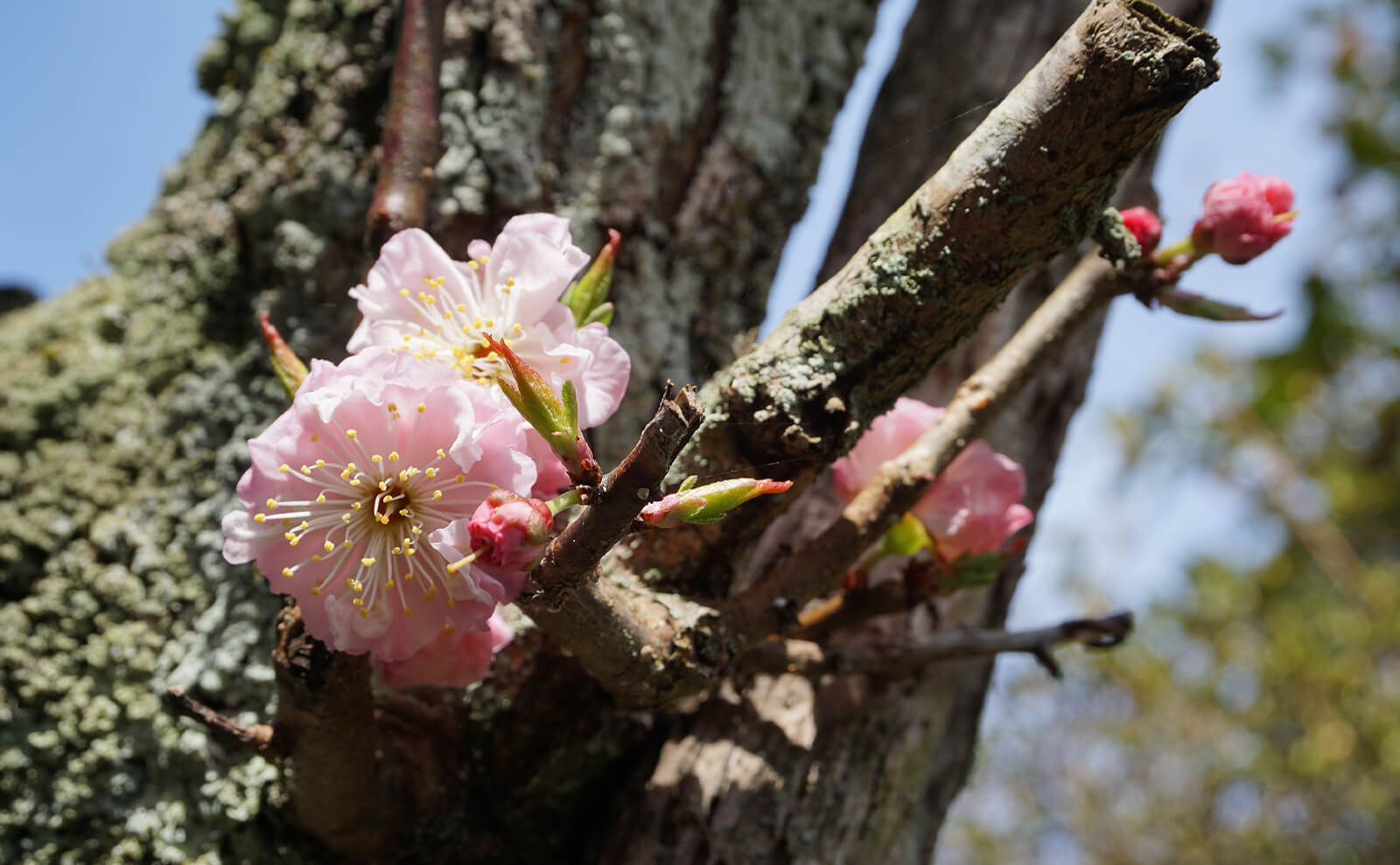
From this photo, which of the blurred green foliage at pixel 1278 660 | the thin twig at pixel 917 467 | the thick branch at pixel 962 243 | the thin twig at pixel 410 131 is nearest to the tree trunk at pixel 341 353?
the thin twig at pixel 410 131

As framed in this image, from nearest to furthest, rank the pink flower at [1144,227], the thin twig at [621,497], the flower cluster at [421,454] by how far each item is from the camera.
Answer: the thin twig at [621,497] < the flower cluster at [421,454] < the pink flower at [1144,227]

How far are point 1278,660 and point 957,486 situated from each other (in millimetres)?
3641

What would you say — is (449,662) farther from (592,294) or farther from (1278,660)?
(1278,660)

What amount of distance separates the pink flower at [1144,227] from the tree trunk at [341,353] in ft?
1.58

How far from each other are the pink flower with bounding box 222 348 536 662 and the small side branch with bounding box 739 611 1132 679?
0.49 m

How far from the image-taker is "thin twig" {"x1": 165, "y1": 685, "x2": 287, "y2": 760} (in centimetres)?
85

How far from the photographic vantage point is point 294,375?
0.81m

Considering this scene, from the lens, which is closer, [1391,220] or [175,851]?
[175,851]

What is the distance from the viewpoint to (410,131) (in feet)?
3.55

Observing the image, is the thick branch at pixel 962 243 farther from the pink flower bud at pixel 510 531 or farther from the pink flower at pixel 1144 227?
the pink flower bud at pixel 510 531

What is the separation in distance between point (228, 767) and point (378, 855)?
21cm

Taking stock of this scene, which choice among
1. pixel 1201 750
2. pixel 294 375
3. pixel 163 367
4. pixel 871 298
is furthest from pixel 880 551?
pixel 1201 750

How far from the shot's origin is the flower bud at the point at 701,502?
1.94 ft

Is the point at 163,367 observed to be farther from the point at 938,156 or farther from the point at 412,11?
the point at 938,156
